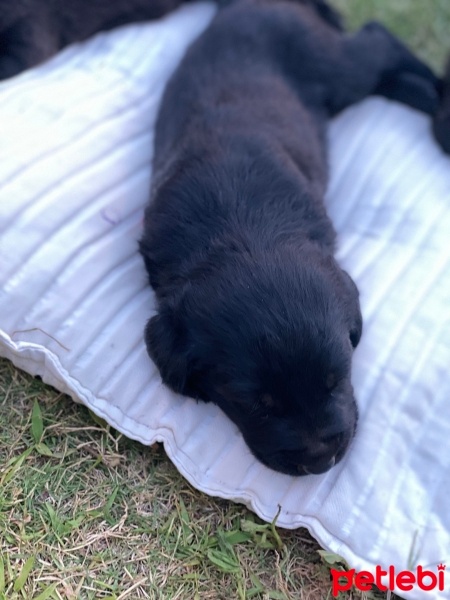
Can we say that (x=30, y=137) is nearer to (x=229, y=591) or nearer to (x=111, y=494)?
(x=111, y=494)

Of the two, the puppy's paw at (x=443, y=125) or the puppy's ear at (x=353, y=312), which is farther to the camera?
the puppy's paw at (x=443, y=125)

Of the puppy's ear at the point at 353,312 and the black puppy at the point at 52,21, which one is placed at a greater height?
the black puppy at the point at 52,21

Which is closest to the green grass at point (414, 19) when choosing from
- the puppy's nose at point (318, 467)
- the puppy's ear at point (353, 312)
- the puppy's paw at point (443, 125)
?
the puppy's paw at point (443, 125)

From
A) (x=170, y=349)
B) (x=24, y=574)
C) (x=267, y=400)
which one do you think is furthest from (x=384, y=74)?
(x=24, y=574)

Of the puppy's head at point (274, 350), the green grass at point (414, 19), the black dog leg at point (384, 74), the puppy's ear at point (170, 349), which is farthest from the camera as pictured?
the green grass at point (414, 19)

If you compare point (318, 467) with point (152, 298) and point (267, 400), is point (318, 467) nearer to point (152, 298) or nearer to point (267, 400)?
point (267, 400)

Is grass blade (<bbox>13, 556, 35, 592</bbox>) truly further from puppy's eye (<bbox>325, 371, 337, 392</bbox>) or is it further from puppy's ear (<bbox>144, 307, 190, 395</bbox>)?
puppy's eye (<bbox>325, 371, 337, 392</bbox>)

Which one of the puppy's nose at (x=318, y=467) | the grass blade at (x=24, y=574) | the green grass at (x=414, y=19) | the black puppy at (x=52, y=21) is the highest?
the black puppy at (x=52, y=21)

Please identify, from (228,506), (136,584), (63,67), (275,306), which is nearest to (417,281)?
(275,306)

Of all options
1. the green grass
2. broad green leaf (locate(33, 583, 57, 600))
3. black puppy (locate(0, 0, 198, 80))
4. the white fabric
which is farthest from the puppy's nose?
the green grass

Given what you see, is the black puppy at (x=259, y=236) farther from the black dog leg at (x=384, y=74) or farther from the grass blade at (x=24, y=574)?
the grass blade at (x=24, y=574)
